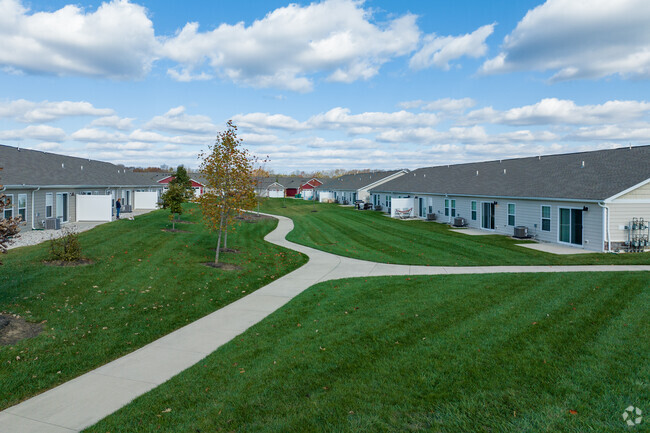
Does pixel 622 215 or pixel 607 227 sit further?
pixel 622 215

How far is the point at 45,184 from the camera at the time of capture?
24.7 m

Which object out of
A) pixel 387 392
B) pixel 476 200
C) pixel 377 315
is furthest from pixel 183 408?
pixel 476 200

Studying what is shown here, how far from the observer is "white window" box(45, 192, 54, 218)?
2586 cm

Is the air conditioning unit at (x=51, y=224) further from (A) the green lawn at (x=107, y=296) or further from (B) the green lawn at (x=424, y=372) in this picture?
(B) the green lawn at (x=424, y=372)

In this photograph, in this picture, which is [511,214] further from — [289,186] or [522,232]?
[289,186]

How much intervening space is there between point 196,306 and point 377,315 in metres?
5.02

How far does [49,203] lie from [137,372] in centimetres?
2475

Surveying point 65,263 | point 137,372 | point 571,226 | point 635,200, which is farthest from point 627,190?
point 65,263

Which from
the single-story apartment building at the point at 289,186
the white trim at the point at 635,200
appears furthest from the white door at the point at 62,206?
the single-story apartment building at the point at 289,186

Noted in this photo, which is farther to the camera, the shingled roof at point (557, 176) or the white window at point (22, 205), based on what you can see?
the white window at point (22, 205)

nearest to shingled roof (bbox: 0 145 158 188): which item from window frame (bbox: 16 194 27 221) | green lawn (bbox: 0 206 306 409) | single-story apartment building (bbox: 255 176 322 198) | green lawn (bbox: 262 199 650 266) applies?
window frame (bbox: 16 194 27 221)

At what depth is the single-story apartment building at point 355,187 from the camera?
60406mm

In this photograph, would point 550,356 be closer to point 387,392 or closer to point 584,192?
point 387,392

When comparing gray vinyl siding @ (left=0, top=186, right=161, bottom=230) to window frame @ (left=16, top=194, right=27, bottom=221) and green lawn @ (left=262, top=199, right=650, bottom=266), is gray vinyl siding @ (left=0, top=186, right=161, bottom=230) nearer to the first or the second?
window frame @ (left=16, top=194, right=27, bottom=221)
